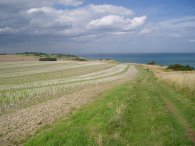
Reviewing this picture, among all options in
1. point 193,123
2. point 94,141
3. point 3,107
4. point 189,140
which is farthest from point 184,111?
point 3,107

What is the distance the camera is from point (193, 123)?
13.0m

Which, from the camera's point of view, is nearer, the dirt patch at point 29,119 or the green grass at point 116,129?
the green grass at point 116,129

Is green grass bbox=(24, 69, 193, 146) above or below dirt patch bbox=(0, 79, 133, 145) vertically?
above

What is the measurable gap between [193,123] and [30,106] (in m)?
10.9

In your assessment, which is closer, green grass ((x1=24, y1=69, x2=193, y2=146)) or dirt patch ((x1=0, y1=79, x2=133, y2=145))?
green grass ((x1=24, y1=69, x2=193, y2=146))

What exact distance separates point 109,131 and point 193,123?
15.8 feet

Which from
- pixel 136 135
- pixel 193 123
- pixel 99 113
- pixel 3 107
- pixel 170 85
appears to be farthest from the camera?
pixel 170 85

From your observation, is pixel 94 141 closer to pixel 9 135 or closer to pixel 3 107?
pixel 9 135

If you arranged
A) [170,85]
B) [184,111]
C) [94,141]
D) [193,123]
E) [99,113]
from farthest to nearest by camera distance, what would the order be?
[170,85] → [184,111] → [99,113] → [193,123] → [94,141]

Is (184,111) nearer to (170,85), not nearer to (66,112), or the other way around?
(66,112)

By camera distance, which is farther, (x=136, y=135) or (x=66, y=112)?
(x=66, y=112)

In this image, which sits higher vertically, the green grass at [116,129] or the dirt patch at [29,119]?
the green grass at [116,129]

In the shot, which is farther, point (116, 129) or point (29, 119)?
point (29, 119)

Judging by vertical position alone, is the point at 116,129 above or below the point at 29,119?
above
